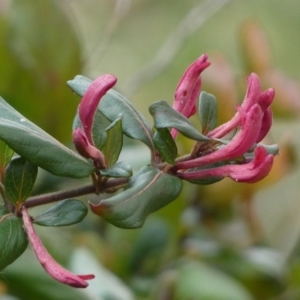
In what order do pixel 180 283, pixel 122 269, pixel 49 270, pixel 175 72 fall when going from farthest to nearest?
pixel 175 72 < pixel 122 269 < pixel 180 283 < pixel 49 270

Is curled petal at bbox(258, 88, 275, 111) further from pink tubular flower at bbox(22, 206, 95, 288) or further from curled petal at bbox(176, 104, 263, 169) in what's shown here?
pink tubular flower at bbox(22, 206, 95, 288)

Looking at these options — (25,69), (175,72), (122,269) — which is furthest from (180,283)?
(175,72)

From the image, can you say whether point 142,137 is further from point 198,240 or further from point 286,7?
point 286,7

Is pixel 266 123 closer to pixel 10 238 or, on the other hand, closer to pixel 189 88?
pixel 189 88

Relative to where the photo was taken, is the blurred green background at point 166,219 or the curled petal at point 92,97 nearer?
the curled petal at point 92,97

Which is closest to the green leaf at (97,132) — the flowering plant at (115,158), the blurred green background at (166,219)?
the flowering plant at (115,158)

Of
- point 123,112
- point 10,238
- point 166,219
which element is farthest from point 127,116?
point 166,219

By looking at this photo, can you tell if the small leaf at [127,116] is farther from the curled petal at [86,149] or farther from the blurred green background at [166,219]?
the blurred green background at [166,219]
